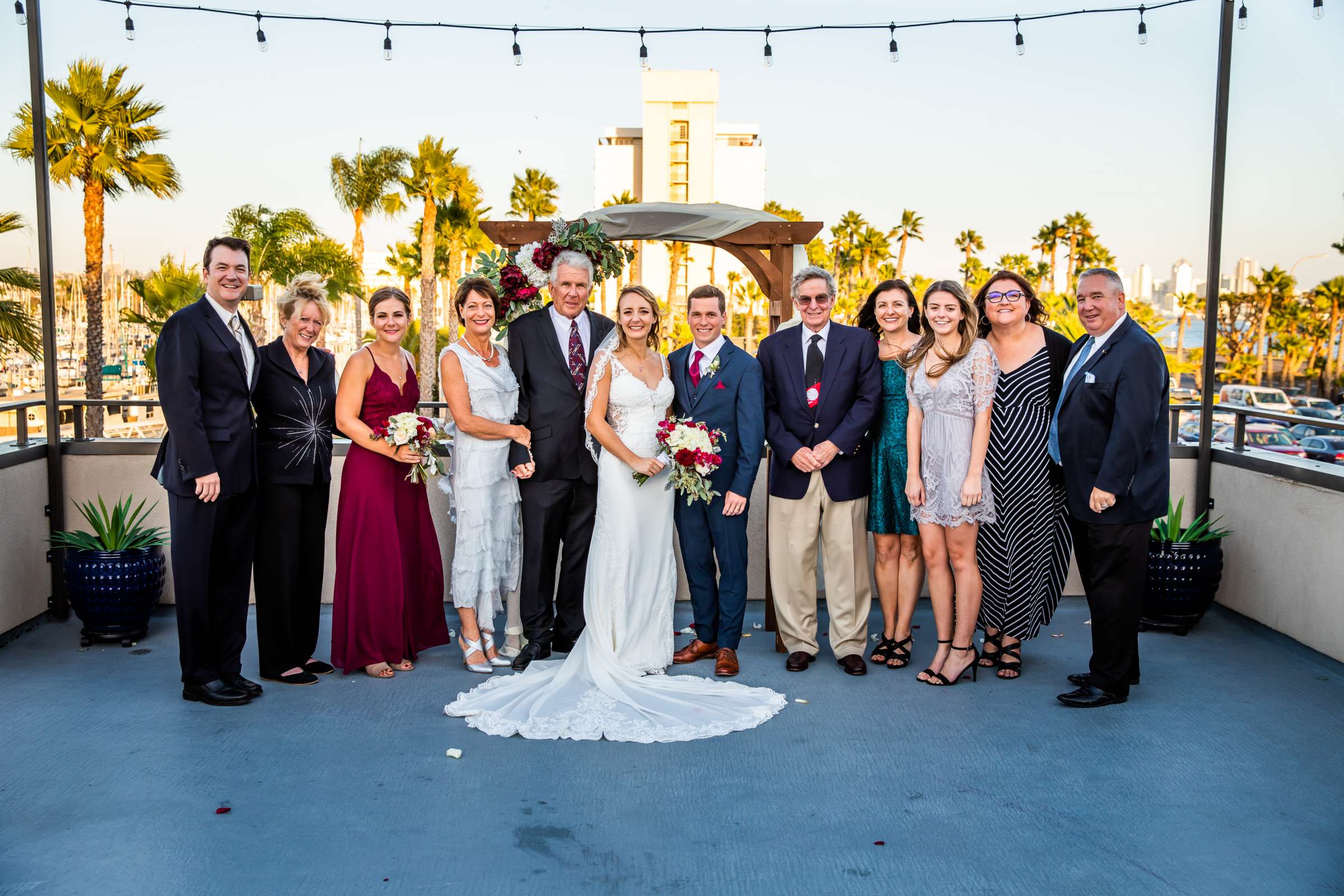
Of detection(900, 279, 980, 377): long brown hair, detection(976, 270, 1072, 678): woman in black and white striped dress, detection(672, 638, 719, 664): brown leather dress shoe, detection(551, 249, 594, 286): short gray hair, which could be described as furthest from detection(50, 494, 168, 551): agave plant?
detection(976, 270, 1072, 678): woman in black and white striped dress

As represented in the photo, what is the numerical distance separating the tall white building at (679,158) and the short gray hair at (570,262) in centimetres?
4581

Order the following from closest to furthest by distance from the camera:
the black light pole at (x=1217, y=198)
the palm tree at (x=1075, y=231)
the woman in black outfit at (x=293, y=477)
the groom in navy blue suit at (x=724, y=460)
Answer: the woman in black outfit at (x=293, y=477) → the groom in navy blue suit at (x=724, y=460) → the black light pole at (x=1217, y=198) → the palm tree at (x=1075, y=231)

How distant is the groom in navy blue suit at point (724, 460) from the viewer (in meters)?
4.95

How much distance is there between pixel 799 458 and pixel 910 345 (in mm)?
787

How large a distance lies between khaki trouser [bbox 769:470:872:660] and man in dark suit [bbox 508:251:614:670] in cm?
100

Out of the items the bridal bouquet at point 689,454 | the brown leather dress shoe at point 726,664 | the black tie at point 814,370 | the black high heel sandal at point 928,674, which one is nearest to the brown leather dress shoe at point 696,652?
the brown leather dress shoe at point 726,664

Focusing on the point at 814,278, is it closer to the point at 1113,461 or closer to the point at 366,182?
the point at 1113,461

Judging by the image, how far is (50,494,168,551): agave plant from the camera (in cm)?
560

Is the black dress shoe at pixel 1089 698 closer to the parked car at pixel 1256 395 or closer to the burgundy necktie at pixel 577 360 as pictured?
the burgundy necktie at pixel 577 360

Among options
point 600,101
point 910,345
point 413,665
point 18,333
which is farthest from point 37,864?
point 600,101

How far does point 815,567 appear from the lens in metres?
5.12

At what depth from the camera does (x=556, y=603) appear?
532 centimetres

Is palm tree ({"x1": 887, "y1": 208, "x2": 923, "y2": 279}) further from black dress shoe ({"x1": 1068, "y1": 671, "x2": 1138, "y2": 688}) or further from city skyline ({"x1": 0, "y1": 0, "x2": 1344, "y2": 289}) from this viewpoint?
black dress shoe ({"x1": 1068, "y1": 671, "x2": 1138, "y2": 688})

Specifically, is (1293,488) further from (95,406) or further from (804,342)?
(95,406)
